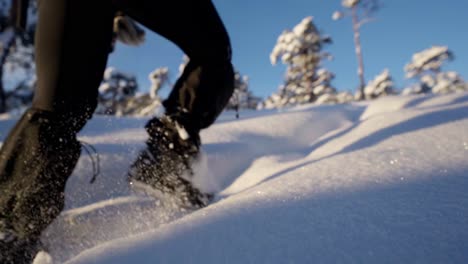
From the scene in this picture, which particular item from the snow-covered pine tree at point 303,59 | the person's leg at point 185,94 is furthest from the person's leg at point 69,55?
the snow-covered pine tree at point 303,59

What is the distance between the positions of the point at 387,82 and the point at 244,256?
767 inches

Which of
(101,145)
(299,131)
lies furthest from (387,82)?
(101,145)

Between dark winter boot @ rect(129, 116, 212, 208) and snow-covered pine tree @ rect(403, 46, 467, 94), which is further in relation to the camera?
snow-covered pine tree @ rect(403, 46, 467, 94)

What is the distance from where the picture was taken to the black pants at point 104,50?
1.61 ft

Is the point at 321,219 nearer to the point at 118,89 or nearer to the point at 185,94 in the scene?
the point at 185,94

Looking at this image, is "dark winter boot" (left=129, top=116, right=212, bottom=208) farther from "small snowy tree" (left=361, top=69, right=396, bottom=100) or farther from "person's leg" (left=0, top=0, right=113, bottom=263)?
"small snowy tree" (left=361, top=69, right=396, bottom=100)

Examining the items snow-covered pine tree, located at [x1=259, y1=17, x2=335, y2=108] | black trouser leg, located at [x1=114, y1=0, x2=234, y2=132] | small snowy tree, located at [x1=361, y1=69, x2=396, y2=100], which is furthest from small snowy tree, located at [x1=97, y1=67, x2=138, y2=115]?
black trouser leg, located at [x1=114, y1=0, x2=234, y2=132]

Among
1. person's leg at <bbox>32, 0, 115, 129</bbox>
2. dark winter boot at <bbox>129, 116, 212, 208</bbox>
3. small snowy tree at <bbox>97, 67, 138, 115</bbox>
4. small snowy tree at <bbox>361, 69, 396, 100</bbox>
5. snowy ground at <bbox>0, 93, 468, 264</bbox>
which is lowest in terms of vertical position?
small snowy tree at <bbox>97, 67, 138, 115</bbox>

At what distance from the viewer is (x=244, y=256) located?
282 mm

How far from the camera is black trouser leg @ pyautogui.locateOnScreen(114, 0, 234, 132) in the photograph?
65cm

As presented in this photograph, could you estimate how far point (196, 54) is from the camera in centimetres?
73

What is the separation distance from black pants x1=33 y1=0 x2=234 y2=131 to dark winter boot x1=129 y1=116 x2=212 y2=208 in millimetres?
38

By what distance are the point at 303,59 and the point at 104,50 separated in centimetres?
1647

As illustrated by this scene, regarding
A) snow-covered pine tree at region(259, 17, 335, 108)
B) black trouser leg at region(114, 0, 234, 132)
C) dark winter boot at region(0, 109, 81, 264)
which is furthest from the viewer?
snow-covered pine tree at region(259, 17, 335, 108)
